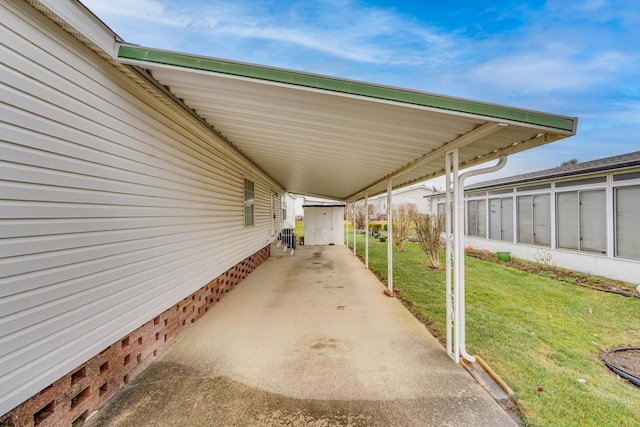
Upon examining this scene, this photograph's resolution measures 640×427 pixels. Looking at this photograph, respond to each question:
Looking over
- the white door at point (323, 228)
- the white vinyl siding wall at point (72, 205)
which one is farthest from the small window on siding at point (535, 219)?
the white vinyl siding wall at point (72, 205)

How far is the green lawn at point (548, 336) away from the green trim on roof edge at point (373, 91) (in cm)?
241

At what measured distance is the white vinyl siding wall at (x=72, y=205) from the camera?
1.71 meters

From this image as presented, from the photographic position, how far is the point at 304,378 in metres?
2.84

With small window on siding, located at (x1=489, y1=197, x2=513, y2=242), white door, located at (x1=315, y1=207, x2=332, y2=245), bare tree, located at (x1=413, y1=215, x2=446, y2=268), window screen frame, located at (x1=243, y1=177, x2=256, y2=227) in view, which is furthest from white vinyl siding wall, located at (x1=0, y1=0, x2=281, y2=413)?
white door, located at (x1=315, y1=207, x2=332, y2=245)

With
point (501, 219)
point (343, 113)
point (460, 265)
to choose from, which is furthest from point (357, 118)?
point (501, 219)

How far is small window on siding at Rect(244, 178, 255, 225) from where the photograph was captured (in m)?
7.36

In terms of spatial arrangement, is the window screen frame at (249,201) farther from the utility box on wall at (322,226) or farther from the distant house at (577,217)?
the distant house at (577,217)

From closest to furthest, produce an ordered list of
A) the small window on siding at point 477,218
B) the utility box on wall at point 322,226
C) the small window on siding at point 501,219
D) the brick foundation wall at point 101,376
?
the brick foundation wall at point 101,376
the small window on siding at point 501,219
the small window on siding at point 477,218
the utility box on wall at point 322,226

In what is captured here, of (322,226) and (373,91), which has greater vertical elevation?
(373,91)

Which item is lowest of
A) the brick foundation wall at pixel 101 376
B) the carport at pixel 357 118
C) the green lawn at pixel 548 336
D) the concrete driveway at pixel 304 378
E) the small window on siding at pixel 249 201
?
the green lawn at pixel 548 336

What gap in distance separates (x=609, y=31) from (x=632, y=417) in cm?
1431

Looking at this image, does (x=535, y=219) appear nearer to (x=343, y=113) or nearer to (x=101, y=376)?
(x=343, y=113)

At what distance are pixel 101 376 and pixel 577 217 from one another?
10.9 meters

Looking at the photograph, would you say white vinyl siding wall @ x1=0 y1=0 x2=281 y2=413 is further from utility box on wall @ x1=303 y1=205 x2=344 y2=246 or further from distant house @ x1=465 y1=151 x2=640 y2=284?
utility box on wall @ x1=303 y1=205 x2=344 y2=246
